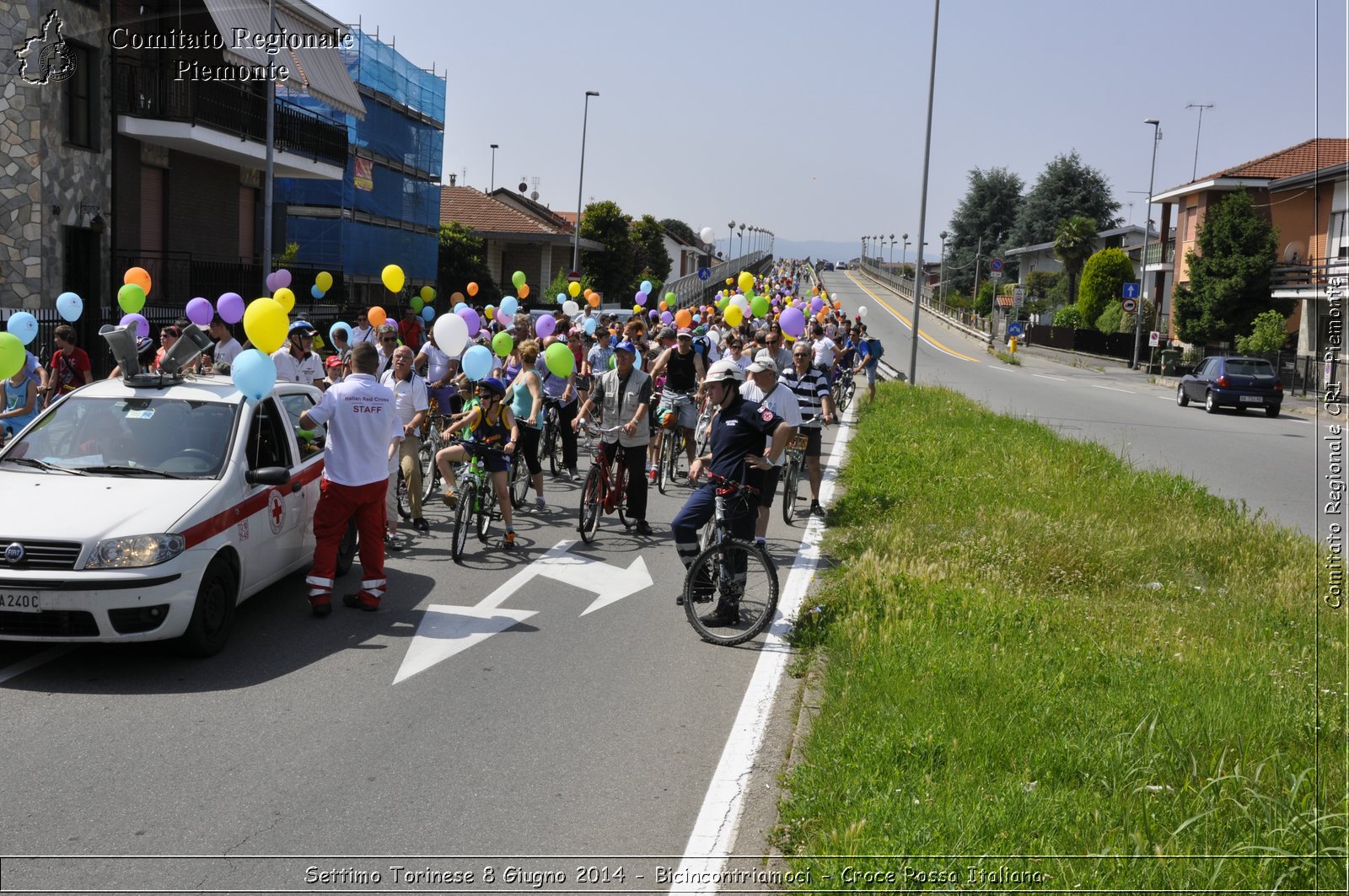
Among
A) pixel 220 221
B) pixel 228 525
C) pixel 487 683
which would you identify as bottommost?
pixel 487 683

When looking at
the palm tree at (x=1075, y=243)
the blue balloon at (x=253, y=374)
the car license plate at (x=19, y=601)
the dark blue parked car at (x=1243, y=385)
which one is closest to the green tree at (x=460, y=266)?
the dark blue parked car at (x=1243, y=385)

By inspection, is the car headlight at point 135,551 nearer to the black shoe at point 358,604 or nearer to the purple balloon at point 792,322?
the black shoe at point 358,604

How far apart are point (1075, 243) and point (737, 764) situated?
80832mm

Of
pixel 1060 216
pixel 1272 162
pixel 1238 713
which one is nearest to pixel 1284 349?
pixel 1272 162

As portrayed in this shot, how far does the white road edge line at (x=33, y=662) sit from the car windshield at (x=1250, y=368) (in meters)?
31.3

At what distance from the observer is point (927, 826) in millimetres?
4703

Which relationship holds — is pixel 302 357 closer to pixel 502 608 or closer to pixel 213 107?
pixel 502 608

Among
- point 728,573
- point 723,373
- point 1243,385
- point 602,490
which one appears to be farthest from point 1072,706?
point 1243,385

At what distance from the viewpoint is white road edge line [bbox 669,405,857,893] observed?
189 inches

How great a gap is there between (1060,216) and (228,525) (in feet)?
345

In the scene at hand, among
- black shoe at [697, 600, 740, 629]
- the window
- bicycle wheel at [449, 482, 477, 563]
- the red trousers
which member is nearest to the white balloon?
bicycle wheel at [449, 482, 477, 563]

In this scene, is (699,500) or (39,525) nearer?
(39,525)

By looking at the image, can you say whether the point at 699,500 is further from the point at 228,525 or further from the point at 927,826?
the point at 927,826

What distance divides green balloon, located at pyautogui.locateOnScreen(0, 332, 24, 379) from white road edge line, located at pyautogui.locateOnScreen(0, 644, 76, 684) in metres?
3.75
